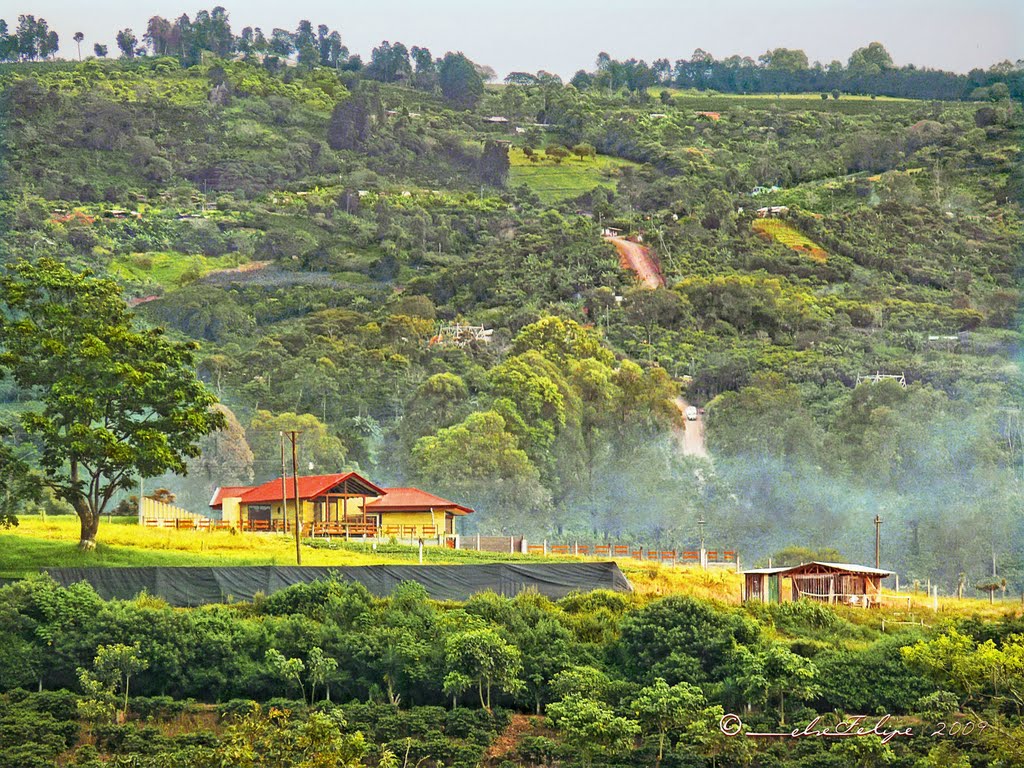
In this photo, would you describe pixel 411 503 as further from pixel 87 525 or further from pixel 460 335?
pixel 460 335

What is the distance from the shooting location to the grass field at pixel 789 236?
9712 cm

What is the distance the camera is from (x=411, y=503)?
6469 centimetres

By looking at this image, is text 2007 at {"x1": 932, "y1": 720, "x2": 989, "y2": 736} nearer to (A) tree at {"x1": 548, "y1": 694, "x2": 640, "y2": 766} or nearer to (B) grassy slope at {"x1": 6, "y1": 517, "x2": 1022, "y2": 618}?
(A) tree at {"x1": 548, "y1": 694, "x2": 640, "y2": 766}

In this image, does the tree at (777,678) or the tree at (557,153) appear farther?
the tree at (557,153)

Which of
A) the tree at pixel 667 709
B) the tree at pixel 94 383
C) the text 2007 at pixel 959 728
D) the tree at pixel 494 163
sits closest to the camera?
the text 2007 at pixel 959 728

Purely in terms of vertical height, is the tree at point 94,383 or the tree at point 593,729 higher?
the tree at point 94,383

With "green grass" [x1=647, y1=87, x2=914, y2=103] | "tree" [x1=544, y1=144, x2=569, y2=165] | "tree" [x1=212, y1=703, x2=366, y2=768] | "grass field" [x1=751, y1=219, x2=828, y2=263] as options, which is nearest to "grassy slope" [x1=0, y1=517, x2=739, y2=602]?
"tree" [x1=212, y1=703, x2=366, y2=768]

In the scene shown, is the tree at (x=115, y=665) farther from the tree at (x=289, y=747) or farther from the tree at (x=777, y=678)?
the tree at (x=777, y=678)

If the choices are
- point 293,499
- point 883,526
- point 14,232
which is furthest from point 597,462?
point 14,232

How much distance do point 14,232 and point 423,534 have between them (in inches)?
1460

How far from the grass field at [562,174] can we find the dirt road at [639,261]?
7.36 meters

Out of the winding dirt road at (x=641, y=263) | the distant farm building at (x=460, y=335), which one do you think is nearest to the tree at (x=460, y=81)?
the winding dirt road at (x=641, y=263)

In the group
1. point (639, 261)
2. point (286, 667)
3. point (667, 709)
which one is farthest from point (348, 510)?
point (639, 261)

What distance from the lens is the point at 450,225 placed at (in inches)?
3954
